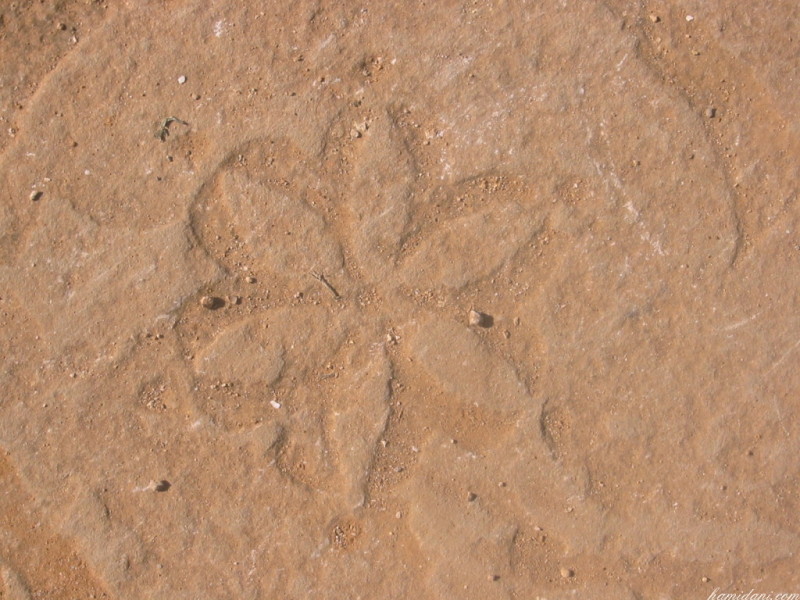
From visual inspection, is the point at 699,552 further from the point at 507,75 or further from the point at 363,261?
the point at 507,75

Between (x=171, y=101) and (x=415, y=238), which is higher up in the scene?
(x=171, y=101)

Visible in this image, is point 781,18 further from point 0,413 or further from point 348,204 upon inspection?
point 0,413

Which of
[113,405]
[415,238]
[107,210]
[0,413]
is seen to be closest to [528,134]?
[415,238]

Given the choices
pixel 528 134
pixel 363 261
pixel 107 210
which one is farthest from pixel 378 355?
pixel 107 210

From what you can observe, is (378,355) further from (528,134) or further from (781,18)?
(781,18)

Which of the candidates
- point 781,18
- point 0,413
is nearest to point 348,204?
point 0,413

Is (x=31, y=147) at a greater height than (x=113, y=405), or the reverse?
(x=31, y=147)

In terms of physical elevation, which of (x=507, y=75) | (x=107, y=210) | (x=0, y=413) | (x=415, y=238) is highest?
(x=507, y=75)

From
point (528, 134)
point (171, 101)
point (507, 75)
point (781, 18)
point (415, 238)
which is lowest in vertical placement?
point (415, 238)
